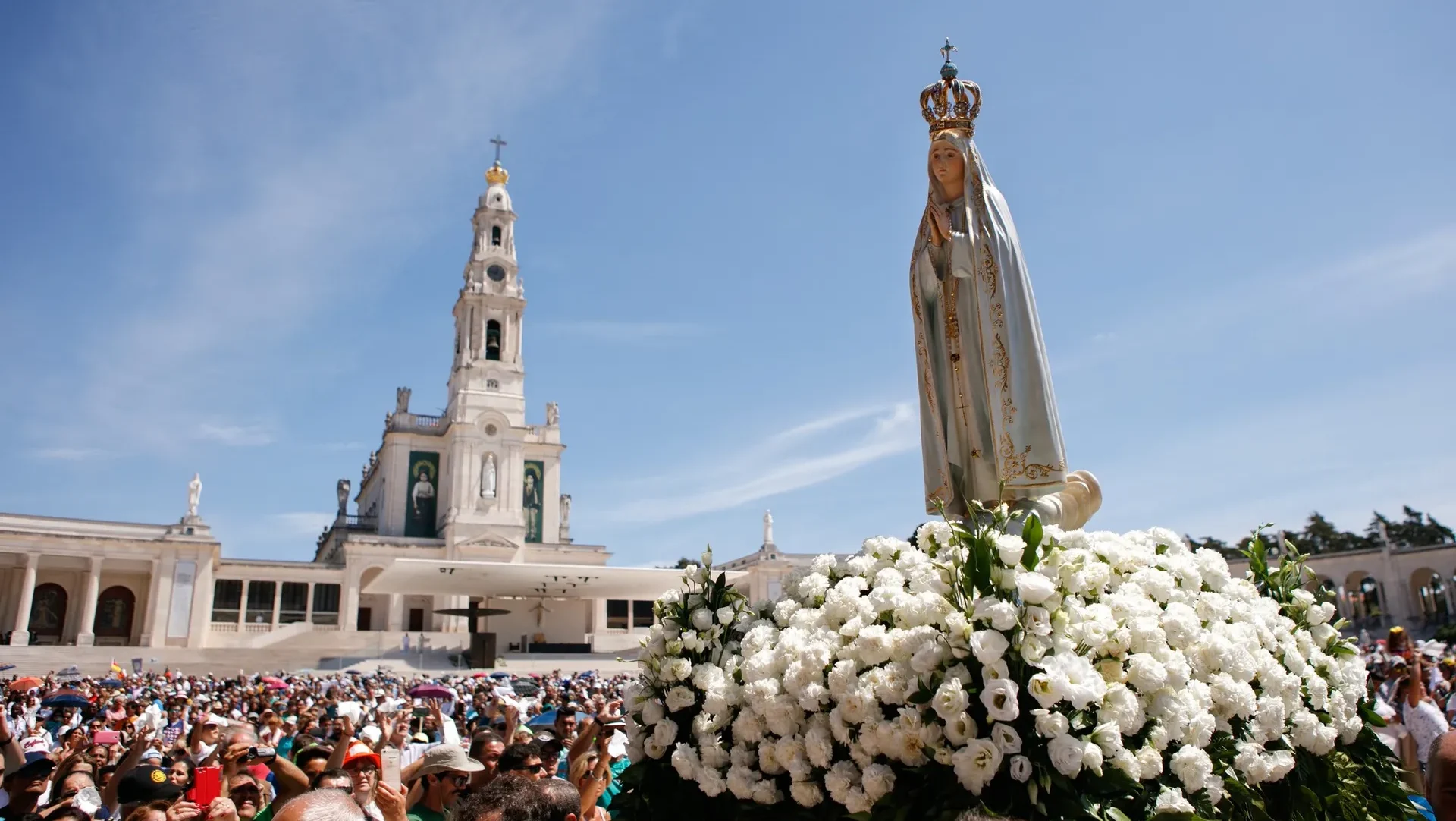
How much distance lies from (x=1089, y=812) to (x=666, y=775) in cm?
165

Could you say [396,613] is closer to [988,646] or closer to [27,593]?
[27,593]

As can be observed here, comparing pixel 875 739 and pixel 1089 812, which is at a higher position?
pixel 875 739

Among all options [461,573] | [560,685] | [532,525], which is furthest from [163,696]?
[532,525]

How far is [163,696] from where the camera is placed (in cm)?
2478

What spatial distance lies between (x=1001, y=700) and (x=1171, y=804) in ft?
2.02

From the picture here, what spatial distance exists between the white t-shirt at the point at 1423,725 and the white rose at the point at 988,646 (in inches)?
283

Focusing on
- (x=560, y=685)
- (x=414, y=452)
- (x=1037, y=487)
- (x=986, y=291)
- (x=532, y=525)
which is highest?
(x=414, y=452)

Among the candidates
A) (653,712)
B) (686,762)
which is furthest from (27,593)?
(686,762)

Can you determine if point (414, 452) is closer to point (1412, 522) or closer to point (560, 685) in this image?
point (560, 685)

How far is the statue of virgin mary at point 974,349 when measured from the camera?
5.49 meters

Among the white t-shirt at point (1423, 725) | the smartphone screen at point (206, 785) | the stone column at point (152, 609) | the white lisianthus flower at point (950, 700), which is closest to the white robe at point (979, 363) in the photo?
the white lisianthus flower at point (950, 700)

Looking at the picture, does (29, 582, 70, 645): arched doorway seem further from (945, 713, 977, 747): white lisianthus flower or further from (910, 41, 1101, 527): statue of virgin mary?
(945, 713, 977, 747): white lisianthus flower

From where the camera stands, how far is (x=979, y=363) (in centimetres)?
589

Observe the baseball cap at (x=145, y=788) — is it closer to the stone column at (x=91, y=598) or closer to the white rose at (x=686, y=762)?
the white rose at (x=686, y=762)
